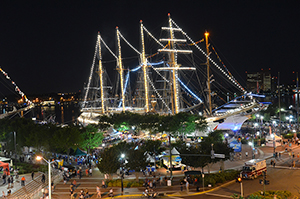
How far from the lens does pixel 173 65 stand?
5525cm

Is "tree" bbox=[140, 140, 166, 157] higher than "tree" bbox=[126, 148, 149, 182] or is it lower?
higher

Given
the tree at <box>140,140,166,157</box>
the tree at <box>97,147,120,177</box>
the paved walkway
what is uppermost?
the tree at <box>140,140,166,157</box>

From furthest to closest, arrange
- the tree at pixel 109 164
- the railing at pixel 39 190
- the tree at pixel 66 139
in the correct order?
the tree at pixel 66 139 → the tree at pixel 109 164 → the railing at pixel 39 190

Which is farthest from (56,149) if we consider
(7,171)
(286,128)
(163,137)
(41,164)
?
(286,128)

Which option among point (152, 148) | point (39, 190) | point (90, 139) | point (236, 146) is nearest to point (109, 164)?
point (152, 148)

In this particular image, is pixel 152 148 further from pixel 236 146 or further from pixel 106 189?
pixel 236 146

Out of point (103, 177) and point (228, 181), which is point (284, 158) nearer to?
point (228, 181)

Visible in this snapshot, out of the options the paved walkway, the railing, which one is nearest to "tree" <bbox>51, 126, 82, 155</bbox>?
the paved walkway

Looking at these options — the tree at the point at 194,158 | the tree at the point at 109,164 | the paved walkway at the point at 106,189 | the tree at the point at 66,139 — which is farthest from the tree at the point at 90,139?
the tree at the point at 194,158

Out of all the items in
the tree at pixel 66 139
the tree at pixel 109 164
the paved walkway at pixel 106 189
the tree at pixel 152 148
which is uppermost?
the tree at pixel 66 139

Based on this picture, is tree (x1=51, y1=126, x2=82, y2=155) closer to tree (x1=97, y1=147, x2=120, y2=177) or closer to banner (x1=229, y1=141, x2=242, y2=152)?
tree (x1=97, y1=147, x2=120, y2=177)

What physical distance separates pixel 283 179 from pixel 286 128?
3055 cm

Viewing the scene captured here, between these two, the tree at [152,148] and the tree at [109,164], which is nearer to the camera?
the tree at [109,164]

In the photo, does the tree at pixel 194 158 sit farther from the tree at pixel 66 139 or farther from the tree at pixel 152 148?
the tree at pixel 66 139
